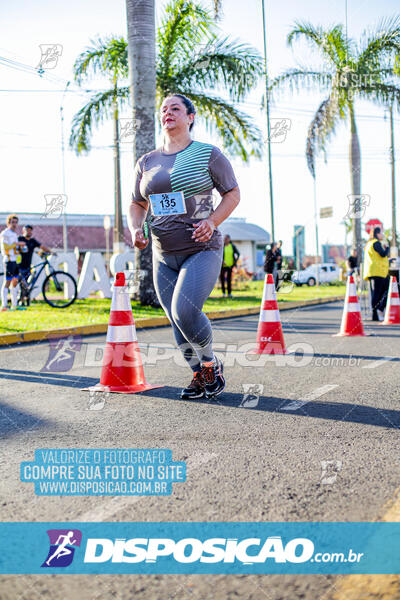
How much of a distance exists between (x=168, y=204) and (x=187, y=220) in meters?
0.17

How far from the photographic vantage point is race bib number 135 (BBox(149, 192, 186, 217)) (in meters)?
4.09

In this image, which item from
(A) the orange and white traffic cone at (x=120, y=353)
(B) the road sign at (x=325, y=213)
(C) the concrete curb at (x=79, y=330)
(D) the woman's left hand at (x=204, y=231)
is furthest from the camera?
(B) the road sign at (x=325, y=213)

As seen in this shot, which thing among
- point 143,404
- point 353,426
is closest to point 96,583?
point 353,426

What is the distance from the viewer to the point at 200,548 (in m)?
2.00

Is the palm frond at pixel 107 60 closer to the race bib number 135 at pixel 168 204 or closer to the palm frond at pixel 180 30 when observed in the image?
the palm frond at pixel 180 30

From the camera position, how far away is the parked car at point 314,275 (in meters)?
39.1

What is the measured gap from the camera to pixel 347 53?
20609 millimetres

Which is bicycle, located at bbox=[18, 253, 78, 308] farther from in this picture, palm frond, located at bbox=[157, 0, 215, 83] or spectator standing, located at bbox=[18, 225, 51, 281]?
palm frond, located at bbox=[157, 0, 215, 83]

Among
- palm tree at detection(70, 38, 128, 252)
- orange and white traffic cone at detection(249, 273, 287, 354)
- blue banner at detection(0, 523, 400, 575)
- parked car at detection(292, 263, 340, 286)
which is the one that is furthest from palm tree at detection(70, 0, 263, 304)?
parked car at detection(292, 263, 340, 286)

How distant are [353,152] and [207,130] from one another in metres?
7.29

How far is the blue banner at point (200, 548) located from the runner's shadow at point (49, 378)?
301 centimetres

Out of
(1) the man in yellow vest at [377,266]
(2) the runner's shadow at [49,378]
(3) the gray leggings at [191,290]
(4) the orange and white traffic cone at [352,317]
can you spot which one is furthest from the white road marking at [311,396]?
(1) the man in yellow vest at [377,266]

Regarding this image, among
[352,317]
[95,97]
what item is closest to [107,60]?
[95,97]

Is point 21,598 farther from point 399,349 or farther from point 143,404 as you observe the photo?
point 399,349
